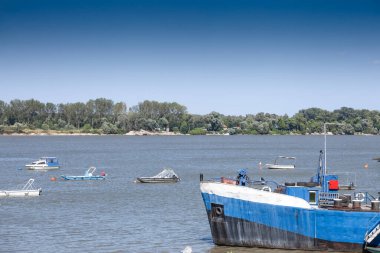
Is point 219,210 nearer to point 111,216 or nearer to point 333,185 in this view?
point 333,185

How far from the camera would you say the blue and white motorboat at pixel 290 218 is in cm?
3450

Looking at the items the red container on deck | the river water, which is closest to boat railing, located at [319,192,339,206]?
the red container on deck

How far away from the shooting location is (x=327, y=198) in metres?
37.5

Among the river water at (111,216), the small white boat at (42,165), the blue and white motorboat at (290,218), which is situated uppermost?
the blue and white motorboat at (290,218)

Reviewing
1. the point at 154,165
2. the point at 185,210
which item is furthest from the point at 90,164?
the point at 185,210

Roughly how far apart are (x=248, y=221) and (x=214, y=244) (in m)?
3.80

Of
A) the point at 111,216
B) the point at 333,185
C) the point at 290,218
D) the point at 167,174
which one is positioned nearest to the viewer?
the point at 290,218

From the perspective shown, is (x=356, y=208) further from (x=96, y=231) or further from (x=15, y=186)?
(x=15, y=186)

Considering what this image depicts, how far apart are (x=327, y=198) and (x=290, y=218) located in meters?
3.56

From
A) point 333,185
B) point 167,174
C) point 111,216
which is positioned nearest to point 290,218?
point 333,185

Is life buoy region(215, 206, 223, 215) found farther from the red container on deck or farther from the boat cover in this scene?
the boat cover

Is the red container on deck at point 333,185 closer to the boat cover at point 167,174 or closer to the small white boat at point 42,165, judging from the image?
the boat cover at point 167,174

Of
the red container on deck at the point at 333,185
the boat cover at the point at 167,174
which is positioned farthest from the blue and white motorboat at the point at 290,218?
the boat cover at the point at 167,174

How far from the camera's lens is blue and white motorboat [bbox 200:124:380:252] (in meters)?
34.5
